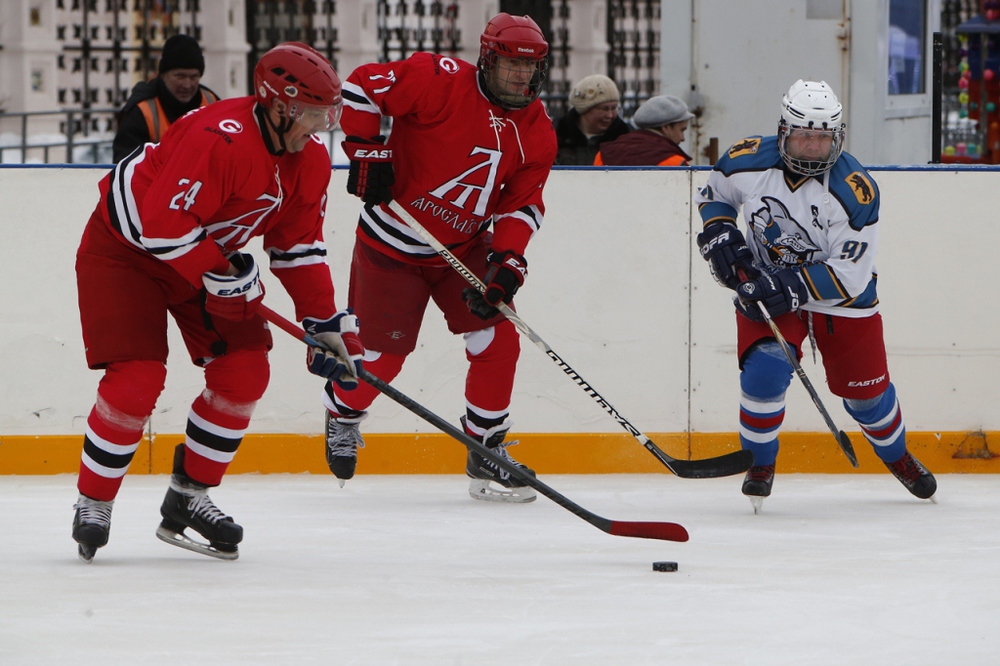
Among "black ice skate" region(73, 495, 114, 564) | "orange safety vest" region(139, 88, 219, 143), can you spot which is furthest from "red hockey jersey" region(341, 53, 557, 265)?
"black ice skate" region(73, 495, 114, 564)

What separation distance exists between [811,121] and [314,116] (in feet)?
4.20

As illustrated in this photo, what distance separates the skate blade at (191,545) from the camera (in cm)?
295

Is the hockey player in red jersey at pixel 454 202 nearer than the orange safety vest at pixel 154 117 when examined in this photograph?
Yes

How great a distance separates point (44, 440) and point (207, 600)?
169 cm

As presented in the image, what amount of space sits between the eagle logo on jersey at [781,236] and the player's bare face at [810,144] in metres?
0.13

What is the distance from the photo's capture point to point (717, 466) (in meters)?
3.48

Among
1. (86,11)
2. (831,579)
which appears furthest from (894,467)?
(86,11)

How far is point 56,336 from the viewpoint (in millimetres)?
4105

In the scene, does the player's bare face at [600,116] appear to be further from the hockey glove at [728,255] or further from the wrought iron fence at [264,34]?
the wrought iron fence at [264,34]

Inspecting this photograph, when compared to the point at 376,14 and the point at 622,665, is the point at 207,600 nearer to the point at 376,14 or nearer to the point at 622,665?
the point at 622,665

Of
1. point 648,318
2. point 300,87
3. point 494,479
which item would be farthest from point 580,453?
point 300,87

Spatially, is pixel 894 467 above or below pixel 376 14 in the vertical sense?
below

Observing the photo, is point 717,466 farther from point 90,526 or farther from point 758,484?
point 90,526

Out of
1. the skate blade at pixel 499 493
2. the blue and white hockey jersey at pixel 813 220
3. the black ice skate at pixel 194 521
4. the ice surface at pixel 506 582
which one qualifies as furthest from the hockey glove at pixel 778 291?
the black ice skate at pixel 194 521
